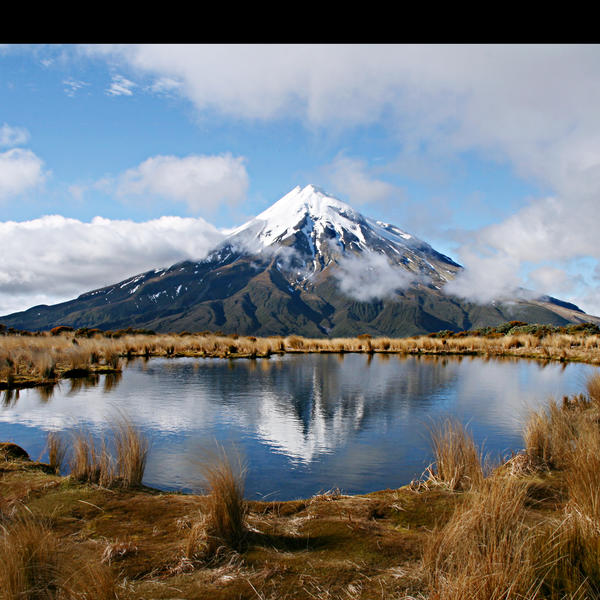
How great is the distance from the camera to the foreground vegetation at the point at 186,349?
1936 centimetres

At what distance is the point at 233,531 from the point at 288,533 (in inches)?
25.1

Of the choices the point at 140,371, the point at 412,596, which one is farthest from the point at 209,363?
the point at 412,596

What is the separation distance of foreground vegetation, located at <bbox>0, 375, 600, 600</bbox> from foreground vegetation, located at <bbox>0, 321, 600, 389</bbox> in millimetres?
13276

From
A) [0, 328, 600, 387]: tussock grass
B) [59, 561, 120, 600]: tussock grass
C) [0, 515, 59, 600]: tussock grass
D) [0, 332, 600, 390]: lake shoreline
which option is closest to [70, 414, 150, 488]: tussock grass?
[0, 515, 59, 600]: tussock grass

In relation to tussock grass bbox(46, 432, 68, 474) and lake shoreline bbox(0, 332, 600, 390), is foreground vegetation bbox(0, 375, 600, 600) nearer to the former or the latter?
tussock grass bbox(46, 432, 68, 474)

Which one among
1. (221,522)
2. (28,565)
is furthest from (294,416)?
(28,565)

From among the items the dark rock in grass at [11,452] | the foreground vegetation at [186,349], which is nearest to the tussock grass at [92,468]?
the dark rock in grass at [11,452]

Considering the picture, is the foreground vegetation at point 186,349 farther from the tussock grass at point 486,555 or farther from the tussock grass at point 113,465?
the tussock grass at point 486,555

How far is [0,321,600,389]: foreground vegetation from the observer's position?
19.4 metres

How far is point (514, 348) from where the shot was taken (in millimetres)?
A: 35531

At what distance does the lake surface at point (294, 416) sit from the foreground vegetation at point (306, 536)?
131 centimetres
